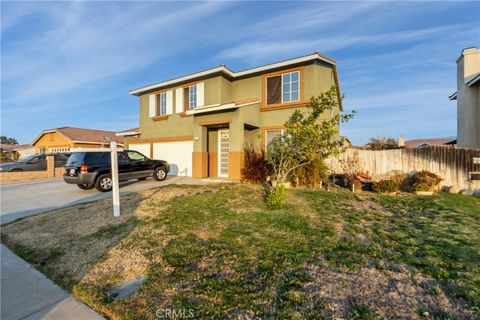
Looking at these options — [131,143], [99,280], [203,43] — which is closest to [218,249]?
[99,280]

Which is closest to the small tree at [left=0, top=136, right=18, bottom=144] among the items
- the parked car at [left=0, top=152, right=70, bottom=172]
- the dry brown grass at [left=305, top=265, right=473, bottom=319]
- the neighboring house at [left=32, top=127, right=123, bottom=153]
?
the neighboring house at [left=32, top=127, right=123, bottom=153]

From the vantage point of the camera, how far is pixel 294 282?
2.86 m

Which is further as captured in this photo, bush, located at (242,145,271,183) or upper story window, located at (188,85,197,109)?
upper story window, located at (188,85,197,109)

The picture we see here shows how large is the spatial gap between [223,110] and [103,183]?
6430 millimetres

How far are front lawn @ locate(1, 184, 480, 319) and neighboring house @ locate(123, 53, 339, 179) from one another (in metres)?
5.93

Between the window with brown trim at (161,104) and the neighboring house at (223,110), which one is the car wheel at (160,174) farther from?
the window with brown trim at (161,104)

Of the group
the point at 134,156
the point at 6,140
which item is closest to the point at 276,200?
the point at 134,156

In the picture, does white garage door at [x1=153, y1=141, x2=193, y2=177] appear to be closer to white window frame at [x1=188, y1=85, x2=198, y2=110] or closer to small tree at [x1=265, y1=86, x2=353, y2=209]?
white window frame at [x1=188, y1=85, x2=198, y2=110]

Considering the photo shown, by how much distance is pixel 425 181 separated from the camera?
8.16 meters

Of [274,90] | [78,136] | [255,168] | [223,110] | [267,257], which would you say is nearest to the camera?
[267,257]

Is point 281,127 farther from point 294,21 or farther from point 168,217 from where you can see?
point 168,217

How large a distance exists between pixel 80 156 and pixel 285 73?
10.5 meters

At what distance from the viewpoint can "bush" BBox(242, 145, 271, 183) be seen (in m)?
9.81

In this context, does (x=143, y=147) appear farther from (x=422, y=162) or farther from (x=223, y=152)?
(x=422, y=162)
